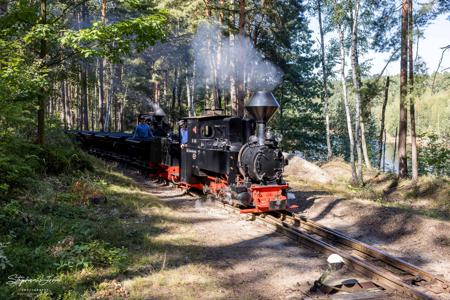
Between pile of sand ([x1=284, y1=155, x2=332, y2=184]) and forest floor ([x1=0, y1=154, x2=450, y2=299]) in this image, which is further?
pile of sand ([x1=284, y1=155, x2=332, y2=184])

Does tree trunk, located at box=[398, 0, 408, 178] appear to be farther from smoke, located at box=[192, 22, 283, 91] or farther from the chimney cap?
the chimney cap

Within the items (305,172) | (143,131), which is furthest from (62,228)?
(305,172)

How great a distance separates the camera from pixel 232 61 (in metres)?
20.2

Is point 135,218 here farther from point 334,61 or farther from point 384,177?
point 334,61

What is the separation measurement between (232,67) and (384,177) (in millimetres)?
10001

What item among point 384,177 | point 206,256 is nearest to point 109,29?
point 206,256

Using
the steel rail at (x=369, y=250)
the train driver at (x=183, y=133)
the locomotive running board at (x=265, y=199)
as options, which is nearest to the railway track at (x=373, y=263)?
the steel rail at (x=369, y=250)

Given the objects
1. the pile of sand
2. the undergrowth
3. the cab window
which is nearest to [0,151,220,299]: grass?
the undergrowth

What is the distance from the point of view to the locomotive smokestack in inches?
376

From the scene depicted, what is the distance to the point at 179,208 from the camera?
11.0 meters

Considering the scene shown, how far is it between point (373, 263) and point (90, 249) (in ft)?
16.8

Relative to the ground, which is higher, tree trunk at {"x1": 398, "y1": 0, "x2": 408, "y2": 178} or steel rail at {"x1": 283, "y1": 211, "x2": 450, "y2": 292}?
tree trunk at {"x1": 398, "y1": 0, "x2": 408, "y2": 178}

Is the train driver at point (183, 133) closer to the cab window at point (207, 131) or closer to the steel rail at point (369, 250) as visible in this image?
the cab window at point (207, 131)

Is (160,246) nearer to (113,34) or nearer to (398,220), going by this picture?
(113,34)
